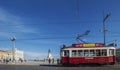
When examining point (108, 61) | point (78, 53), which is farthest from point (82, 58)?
point (108, 61)

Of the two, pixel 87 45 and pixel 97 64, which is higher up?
→ pixel 87 45

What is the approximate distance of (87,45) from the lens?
38094mm

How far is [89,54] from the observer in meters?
38.5

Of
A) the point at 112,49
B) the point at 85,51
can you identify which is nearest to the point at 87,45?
the point at 85,51

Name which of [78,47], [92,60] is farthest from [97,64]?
[78,47]

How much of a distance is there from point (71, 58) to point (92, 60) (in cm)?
298

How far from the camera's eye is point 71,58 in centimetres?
3878

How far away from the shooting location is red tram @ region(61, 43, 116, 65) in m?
37.3

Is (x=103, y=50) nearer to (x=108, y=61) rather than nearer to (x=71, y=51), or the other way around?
(x=108, y=61)

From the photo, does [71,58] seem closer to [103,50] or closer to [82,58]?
[82,58]

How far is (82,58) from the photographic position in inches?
1510

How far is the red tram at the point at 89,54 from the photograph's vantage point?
37.3 metres

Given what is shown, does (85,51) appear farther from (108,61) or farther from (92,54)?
(108,61)

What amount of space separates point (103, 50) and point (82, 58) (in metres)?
3.14
